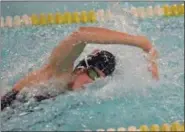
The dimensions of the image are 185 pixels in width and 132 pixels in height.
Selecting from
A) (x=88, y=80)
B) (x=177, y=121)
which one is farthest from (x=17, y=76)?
(x=177, y=121)

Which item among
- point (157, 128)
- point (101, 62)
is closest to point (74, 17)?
point (101, 62)

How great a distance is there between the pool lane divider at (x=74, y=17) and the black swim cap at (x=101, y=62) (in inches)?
30.3

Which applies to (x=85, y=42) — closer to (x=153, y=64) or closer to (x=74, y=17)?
(x=153, y=64)

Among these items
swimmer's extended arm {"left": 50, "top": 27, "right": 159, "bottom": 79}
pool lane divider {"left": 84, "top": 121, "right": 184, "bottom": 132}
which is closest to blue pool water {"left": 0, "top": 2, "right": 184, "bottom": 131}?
pool lane divider {"left": 84, "top": 121, "right": 184, "bottom": 132}

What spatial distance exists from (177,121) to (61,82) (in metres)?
0.61

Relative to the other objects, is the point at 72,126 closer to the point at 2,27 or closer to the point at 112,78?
the point at 112,78

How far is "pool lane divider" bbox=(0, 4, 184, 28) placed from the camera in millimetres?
2688

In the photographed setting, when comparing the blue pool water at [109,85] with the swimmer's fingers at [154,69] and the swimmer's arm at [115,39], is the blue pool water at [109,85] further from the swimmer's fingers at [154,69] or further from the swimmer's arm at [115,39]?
the swimmer's arm at [115,39]

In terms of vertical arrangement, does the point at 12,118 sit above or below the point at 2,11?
below

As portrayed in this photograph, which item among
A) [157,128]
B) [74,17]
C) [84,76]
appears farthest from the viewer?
[74,17]

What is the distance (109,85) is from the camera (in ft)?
6.71

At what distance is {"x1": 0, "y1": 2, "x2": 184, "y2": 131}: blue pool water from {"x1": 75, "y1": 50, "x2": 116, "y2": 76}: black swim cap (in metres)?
0.08

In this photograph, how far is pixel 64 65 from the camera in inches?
77.9

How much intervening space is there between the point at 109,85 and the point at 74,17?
2.71 ft
